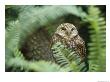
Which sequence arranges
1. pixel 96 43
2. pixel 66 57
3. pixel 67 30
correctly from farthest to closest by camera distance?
pixel 67 30 < pixel 66 57 < pixel 96 43

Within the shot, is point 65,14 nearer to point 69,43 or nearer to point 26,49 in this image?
point 69,43

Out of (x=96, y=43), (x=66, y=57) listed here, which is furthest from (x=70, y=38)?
(x=96, y=43)

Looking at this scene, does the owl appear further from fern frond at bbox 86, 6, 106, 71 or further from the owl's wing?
fern frond at bbox 86, 6, 106, 71

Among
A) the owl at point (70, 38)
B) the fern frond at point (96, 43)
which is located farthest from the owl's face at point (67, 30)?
the fern frond at point (96, 43)

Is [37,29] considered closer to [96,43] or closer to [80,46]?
[80,46]

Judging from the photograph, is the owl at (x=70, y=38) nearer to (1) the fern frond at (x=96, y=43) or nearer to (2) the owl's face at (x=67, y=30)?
(2) the owl's face at (x=67, y=30)

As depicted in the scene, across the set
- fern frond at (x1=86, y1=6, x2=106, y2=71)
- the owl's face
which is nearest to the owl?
the owl's face

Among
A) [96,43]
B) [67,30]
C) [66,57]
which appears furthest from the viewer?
[67,30]
